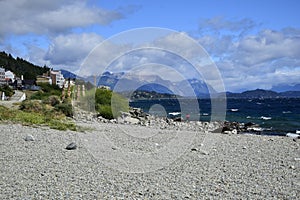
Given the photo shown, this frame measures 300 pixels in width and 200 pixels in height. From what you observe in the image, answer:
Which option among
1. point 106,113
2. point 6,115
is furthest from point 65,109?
point 6,115

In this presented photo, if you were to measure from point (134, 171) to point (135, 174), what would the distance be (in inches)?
13.9

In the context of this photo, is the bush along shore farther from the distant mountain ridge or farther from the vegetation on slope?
the vegetation on slope

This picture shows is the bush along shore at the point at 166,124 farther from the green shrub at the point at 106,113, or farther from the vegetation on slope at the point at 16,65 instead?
the vegetation on slope at the point at 16,65

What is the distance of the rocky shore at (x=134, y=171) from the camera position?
6.80m

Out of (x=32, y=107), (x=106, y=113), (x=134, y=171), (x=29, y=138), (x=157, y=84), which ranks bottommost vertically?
(x=134, y=171)

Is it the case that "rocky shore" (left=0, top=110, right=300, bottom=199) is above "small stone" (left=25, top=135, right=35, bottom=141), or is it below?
below

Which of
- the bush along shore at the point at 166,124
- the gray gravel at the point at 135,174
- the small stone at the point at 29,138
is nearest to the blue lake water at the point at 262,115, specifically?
the bush along shore at the point at 166,124

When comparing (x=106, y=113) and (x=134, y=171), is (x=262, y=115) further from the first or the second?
(x=134, y=171)

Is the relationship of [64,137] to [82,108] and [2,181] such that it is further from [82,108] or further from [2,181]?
[82,108]

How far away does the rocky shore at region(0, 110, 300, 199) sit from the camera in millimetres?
6797

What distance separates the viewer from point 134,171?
8727 mm

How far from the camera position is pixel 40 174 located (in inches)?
305

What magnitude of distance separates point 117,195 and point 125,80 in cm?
584

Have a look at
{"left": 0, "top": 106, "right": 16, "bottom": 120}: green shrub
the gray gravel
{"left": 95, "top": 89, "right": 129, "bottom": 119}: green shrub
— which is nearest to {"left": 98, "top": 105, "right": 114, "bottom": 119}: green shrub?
{"left": 95, "top": 89, "right": 129, "bottom": 119}: green shrub
